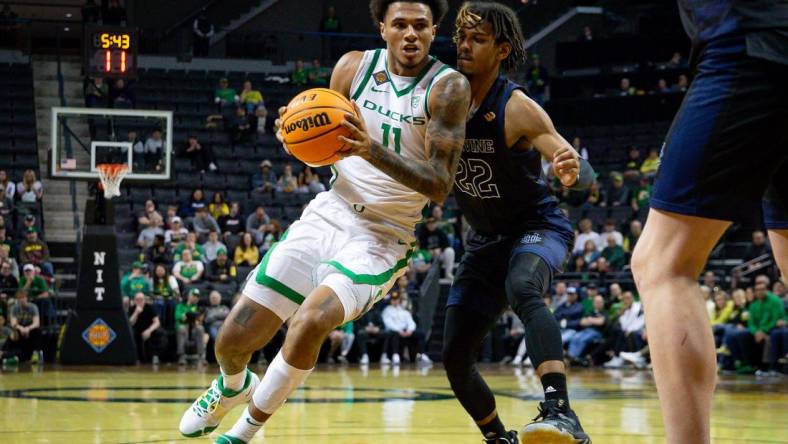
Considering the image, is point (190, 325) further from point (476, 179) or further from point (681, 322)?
point (681, 322)

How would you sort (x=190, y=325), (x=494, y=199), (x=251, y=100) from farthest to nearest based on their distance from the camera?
1. (x=251, y=100)
2. (x=190, y=325)
3. (x=494, y=199)

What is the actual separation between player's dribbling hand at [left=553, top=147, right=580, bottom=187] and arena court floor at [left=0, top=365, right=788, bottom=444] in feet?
5.73

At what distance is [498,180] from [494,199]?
0.30 ft

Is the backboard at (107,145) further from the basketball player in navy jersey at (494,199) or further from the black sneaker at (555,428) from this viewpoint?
the black sneaker at (555,428)

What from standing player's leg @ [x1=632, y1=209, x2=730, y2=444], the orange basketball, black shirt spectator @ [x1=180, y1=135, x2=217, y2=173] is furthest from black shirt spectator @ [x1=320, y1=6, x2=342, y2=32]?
standing player's leg @ [x1=632, y1=209, x2=730, y2=444]

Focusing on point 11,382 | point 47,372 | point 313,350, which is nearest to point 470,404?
point 313,350

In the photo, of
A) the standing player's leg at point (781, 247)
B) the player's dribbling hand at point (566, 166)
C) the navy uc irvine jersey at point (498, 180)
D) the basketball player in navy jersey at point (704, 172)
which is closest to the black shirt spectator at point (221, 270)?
the navy uc irvine jersey at point (498, 180)

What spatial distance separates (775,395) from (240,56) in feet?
62.0

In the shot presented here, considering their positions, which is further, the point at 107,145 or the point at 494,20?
the point at 107,145

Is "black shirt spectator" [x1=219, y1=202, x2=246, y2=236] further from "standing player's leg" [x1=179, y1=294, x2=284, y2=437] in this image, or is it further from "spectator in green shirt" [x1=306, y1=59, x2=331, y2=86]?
"standing player's leg" [x1=179, y1=294, x2=284, y2=437]

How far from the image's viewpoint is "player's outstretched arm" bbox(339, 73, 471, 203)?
4.37 m

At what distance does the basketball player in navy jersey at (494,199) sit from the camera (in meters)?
5.19

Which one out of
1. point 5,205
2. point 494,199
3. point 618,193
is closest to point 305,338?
point 494,199

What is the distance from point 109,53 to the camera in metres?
17.3
